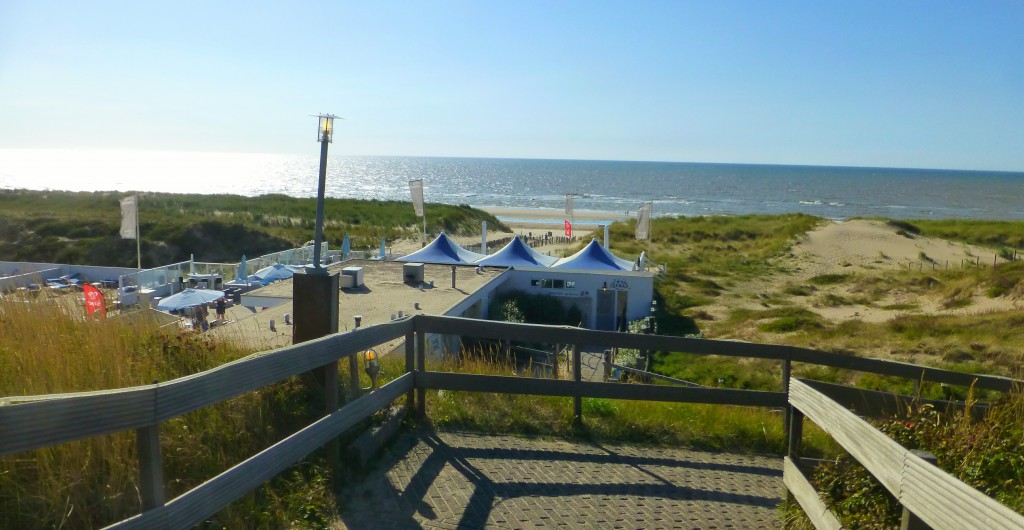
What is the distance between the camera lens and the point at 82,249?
41.0m

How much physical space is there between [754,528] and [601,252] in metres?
22.9

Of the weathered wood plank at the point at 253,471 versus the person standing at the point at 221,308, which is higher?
the weathered wood plank at the point at 253,471

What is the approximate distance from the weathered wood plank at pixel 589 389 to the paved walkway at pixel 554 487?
36cm

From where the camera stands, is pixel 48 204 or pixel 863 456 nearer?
pixel 863 456

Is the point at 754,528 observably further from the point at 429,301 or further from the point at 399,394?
the point at 429,301

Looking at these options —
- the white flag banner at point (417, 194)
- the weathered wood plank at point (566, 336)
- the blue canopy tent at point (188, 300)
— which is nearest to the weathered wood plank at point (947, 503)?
the weathered wood plank at point (566, 336)

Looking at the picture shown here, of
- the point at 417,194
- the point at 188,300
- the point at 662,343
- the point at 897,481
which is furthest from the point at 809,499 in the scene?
the point at 417,194

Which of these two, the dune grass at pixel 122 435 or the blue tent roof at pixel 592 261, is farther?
the blue tent roof at pixel 592 261

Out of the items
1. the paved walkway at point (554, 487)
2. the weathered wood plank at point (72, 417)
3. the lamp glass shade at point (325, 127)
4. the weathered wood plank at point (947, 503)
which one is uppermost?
the lamp glass shade at point (325, 127)

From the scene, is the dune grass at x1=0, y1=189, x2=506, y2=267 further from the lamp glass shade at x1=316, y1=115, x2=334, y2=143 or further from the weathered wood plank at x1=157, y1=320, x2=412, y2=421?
the weathered wood plank at x1=157, y1=320, x2=412, y2=421

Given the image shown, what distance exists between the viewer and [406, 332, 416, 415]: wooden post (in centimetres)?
590

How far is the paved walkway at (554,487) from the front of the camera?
4.56 m

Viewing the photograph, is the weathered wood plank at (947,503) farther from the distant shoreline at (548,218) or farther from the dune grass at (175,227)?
the distant shoreline at (548,218)

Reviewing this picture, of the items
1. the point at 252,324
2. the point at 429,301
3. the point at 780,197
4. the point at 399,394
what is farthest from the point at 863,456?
the point at 780,197
